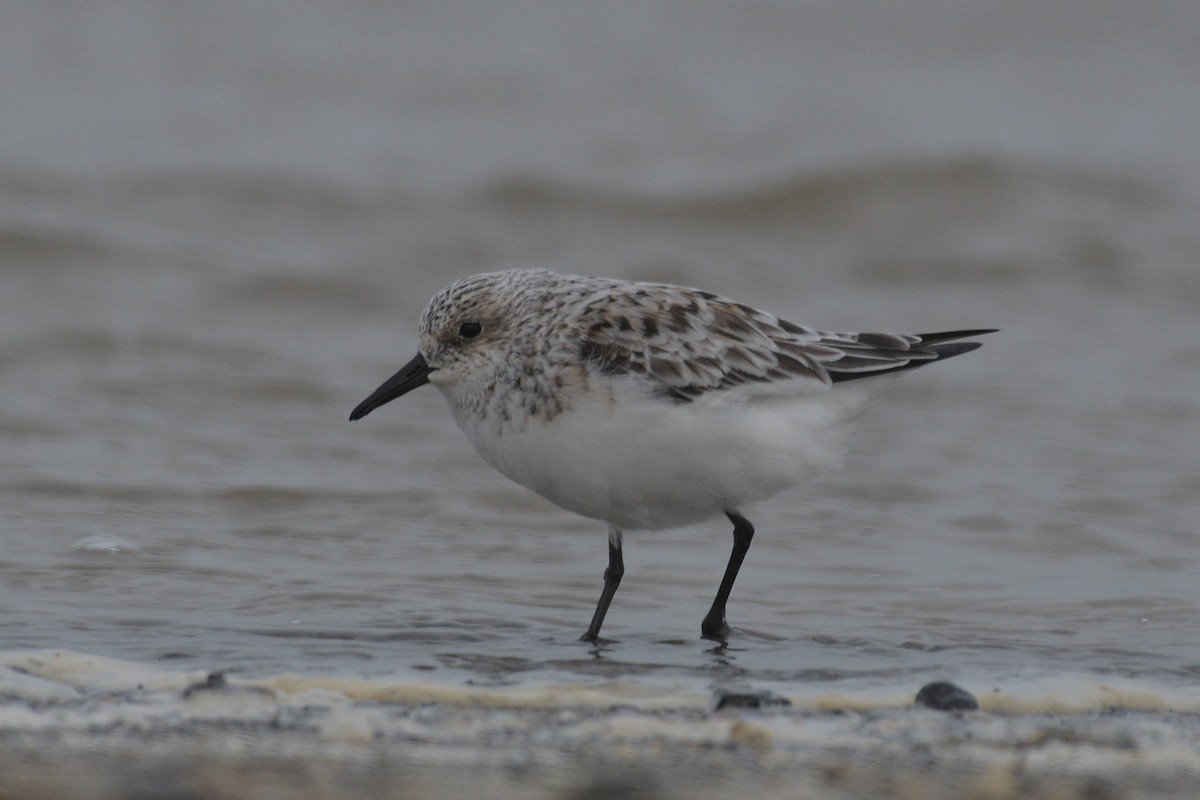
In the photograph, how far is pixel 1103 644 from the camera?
4.92m

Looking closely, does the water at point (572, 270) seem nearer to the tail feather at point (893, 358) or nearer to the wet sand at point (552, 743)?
the wet sand at point (552, 743)

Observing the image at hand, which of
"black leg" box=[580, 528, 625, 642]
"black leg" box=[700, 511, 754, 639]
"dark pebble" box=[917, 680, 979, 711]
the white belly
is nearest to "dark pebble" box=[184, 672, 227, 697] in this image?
the white belly

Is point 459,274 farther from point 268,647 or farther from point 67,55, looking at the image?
point 268,647

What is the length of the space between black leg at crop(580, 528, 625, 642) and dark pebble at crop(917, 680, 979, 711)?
4.34 ft

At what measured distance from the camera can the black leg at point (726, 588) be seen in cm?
502

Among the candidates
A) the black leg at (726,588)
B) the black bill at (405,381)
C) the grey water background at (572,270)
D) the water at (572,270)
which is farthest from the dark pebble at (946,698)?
the black bill at (405,381)

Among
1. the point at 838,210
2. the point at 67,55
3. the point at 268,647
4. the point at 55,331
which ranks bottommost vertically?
the point at 268,647

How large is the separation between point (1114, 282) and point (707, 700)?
25.2ft

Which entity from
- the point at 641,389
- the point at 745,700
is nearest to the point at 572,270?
the point at 641,389

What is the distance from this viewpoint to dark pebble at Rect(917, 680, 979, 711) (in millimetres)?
3717

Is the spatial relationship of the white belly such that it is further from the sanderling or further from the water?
the water

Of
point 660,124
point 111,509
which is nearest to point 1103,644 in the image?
point 111,509

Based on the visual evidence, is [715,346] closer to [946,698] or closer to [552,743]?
[946,698]

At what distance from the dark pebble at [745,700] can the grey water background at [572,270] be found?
481mm
